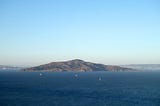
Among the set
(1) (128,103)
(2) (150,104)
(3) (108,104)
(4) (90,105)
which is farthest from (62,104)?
(2) (150,104)

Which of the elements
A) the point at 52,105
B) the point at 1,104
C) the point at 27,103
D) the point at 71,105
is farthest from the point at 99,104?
the point at 1,104

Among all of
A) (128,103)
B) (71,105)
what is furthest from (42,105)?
(128,103)

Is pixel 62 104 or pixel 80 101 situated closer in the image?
pixel 62 104

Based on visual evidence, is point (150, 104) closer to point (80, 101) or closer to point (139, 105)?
point (139, 105)

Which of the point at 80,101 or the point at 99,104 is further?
the point at 80,101

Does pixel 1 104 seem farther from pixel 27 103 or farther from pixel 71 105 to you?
pixel 71 105

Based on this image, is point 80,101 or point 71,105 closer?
point 71,105

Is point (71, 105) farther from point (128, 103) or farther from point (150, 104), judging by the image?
point (150, 104)
